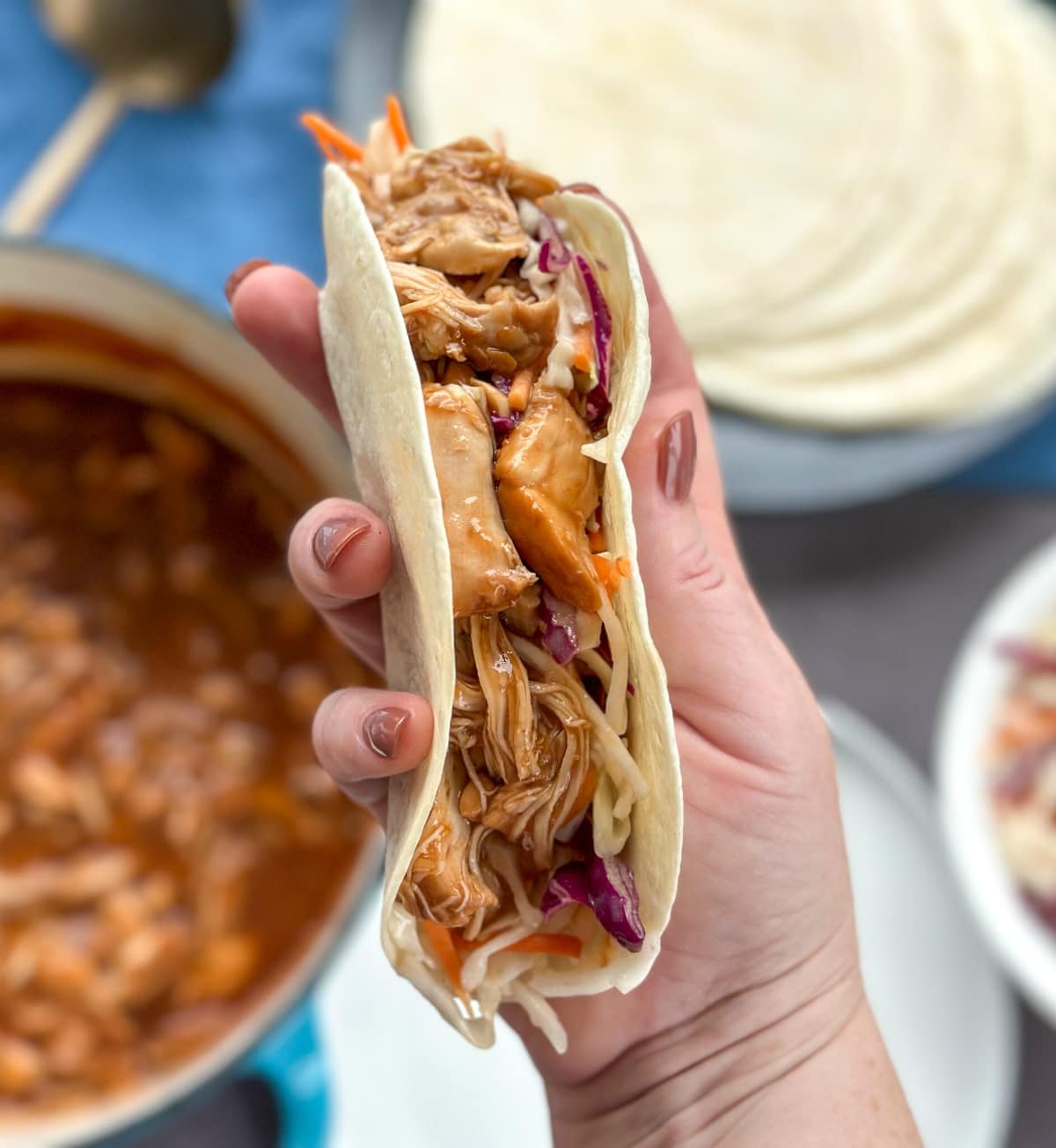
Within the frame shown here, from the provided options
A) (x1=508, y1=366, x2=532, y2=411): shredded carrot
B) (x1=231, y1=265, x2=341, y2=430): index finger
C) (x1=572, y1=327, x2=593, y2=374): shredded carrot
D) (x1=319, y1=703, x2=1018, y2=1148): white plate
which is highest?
(x1=572, y1=327, x2=593, y2=374): shredded carrot

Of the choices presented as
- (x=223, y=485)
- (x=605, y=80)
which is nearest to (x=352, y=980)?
(x=223, y=485)

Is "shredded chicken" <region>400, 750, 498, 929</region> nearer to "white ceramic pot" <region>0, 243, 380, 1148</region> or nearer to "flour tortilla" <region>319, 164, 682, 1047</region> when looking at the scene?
"flour tortilla" <region>319, 164, 682, 1047</region>

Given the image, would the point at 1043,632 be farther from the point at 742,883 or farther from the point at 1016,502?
the point at 742,883

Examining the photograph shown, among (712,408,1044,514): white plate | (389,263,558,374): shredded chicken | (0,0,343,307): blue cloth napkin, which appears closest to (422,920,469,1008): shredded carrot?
(389,263,558,374): shredded chicken

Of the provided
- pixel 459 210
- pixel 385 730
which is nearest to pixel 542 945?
pixel 385 730

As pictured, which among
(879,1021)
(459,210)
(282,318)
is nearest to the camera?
(459,210)

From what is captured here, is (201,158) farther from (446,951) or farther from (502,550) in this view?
(446,951)

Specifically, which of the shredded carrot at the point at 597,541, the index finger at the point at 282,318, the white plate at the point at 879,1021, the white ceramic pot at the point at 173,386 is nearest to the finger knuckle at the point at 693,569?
the shredded carrot at the point at 597,541

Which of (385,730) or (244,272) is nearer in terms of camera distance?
(385,730)
